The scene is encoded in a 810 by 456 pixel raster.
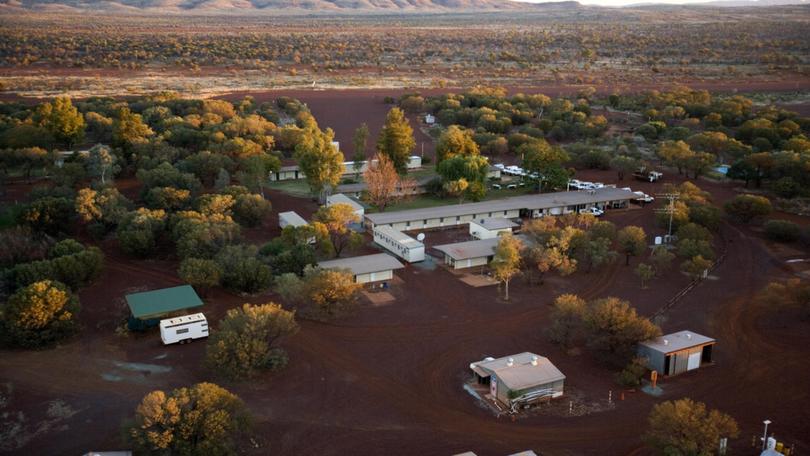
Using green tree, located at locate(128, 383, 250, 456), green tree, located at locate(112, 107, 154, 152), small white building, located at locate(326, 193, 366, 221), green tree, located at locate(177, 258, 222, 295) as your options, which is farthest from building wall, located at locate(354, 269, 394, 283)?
green tree, located at locate(112, 107, 154, 152)

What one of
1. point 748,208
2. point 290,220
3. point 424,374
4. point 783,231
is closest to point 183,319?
point 424,374

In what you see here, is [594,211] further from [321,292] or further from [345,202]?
[321,292]

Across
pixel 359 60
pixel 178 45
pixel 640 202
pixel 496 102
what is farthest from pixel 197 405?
pixel 178 45

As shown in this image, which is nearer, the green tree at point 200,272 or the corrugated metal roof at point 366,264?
the green tree at point 200,272

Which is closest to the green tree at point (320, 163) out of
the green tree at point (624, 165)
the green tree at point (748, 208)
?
the green tree at point (624, 165)

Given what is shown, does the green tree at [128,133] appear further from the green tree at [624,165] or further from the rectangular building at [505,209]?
the green tree at [624,165]

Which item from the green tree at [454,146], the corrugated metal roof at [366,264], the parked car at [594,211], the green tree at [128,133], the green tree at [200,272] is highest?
the green tree at [128,133]

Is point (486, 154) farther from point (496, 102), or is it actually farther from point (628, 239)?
point (628, 239)
